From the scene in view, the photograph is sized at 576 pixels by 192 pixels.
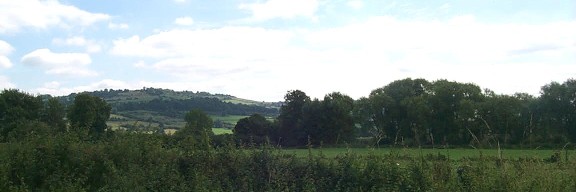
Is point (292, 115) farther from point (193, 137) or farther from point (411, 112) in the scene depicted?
point (193, 137)

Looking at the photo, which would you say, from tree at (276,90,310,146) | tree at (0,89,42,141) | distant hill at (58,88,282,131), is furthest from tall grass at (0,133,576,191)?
distant hill at (58,88,282,131)

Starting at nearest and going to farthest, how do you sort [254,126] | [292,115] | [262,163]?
[262,163] → [254,126] → [292,115]

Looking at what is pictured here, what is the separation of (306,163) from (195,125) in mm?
4671

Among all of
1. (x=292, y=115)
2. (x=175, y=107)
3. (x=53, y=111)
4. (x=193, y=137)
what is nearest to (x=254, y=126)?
(x=292, y=115)

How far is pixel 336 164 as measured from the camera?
1191 cm

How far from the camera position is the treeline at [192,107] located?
338ft

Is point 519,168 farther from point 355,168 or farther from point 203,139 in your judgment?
point 203,139

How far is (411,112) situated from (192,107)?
5776 centimetres

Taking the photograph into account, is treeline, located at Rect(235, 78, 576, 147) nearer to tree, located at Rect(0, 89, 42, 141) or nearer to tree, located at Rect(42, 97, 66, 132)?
tree, located at Rect(42, 97, 66, 132)

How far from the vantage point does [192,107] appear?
11062cm

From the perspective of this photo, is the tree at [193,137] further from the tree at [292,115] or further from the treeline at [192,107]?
the treeline at [192,107]

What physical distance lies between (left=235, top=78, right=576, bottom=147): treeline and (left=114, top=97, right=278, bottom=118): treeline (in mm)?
30526

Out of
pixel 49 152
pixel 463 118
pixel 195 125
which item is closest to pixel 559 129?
pixel 463 118

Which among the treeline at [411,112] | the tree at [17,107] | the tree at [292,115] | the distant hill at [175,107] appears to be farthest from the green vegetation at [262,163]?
the distant hill at [175,107]
